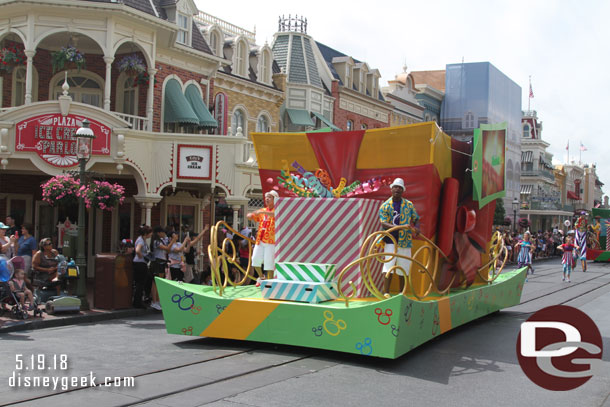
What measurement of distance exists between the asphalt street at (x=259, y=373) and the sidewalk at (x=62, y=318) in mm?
217

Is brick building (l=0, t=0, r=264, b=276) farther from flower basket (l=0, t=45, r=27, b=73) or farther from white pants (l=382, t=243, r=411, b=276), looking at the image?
white pants (l=382, t=243, r=411, b=276)

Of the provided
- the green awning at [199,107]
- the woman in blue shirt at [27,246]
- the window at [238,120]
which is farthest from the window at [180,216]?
the woman in blue shirt at [27,246]

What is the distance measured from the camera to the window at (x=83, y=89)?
19.2 meters

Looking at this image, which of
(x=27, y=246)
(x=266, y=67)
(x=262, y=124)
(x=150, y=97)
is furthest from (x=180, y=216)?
(x=27, y=246)

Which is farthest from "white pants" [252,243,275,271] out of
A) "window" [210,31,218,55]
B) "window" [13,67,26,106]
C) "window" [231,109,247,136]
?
"window" [210,31,218,55]

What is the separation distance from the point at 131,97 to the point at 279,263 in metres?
12.8

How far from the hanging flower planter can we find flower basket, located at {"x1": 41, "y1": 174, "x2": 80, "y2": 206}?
255 inches

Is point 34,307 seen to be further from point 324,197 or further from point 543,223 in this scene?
point 543,223

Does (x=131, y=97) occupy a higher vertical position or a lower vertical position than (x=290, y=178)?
higher

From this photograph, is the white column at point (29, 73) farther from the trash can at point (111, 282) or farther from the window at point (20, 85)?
the trash can at point (111, 282)

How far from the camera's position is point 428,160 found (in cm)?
903

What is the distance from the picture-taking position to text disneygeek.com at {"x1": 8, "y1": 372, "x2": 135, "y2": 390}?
20.9ft

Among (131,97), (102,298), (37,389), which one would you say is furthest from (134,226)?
(37,389)

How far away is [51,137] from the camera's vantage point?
1627cm
